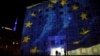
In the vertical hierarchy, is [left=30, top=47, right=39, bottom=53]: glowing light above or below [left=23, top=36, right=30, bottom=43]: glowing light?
below

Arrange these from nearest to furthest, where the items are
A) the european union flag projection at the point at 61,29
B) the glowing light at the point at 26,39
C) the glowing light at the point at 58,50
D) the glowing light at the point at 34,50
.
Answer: the european union flag projection at the point at 61,29 → the glowing light at the point at 58,50 → the glowing light at the point at 34,50 → the glowing light at the point at 26,39

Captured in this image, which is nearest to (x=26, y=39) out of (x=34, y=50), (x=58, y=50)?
(x=34, y=50)

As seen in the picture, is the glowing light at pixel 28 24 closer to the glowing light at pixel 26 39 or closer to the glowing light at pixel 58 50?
the glowing light at pixel 26 39

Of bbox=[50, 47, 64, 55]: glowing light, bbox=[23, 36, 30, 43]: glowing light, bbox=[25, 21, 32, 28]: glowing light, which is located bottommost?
bbox=[50, 47, 64, 55]: glowing light

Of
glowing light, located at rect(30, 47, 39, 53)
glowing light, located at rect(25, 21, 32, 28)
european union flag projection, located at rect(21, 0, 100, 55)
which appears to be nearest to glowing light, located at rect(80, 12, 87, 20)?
european union flag projection, located at rect(21, 0, 100, 55)

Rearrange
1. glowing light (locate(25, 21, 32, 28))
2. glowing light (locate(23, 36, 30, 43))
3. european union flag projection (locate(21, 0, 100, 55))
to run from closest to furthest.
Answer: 1. european union flag projection (locate(21, 0, 100, 55))
2. glowing light (locate(23, 36, 30, 43))
3. glowing light (locate(25, 21, 32, 28))

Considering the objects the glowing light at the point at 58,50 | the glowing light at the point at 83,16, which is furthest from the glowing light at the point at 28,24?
the glowing light at the point at 83,16

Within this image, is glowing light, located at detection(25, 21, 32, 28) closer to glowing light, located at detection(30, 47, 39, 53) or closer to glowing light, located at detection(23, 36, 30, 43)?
glowing light, located at detection(23, 36, 30, 43)

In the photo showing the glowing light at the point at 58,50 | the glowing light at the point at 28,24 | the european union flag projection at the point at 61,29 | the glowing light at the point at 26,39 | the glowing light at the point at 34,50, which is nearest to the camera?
the european union flag projection at the point at 61,29

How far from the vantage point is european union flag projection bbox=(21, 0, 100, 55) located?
9.73 metres

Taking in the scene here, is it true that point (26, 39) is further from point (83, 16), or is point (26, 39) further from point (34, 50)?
point (83, 16)

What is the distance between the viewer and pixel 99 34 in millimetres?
9461

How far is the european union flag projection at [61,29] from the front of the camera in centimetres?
973

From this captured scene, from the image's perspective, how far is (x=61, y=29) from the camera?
10.6 meters
